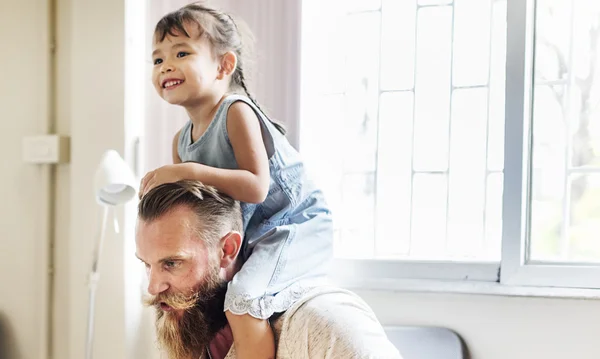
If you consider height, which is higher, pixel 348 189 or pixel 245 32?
pixel 245 32

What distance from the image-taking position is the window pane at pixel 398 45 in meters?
2.02

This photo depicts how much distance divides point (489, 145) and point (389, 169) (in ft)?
1.04

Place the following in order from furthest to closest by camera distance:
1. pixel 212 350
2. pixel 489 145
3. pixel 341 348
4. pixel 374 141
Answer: pixel 374 141, pixel 489 145, pixel 212 350, pixel 341 348

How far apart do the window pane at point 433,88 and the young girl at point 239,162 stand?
1005mm

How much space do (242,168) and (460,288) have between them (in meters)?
1.05

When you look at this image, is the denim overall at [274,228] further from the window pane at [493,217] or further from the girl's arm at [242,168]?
the window pane at [493,217]

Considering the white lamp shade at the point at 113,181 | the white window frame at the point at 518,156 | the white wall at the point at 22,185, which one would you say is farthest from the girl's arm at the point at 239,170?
the white wall at the point at 22,185

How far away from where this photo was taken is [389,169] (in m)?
2.04

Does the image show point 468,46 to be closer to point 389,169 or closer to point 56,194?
point 389,169

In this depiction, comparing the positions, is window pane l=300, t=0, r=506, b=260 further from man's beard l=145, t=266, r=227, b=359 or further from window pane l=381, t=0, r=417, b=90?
man's beard l=145, t=266, r=227, b=359

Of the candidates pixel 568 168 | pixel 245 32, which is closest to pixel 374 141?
pixel 568 168

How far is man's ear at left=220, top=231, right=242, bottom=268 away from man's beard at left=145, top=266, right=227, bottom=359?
22 millimetres

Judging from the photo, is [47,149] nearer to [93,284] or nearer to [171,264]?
[93,284]

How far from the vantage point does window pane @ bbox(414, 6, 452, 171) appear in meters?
1.98
